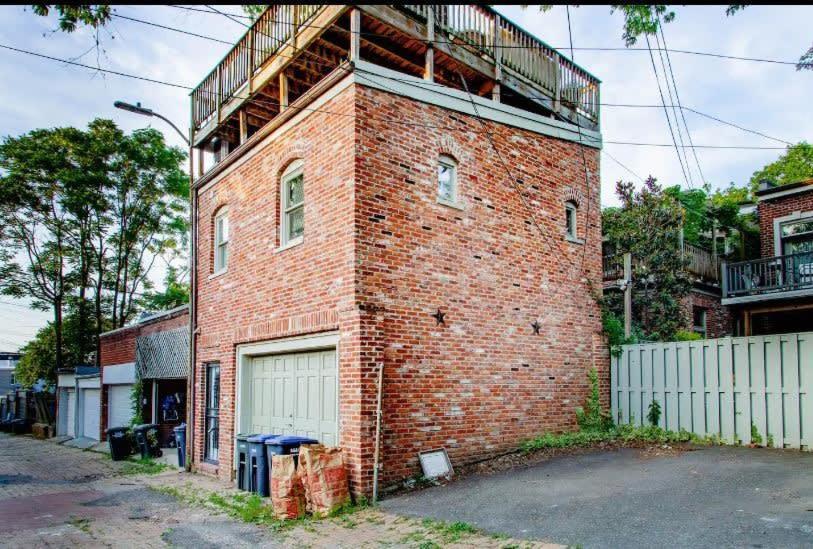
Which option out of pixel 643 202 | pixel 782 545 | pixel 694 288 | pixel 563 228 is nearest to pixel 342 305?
pixel 563 228

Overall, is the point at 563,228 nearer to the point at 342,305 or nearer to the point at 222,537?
the point at 342,305

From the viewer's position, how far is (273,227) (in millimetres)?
11398

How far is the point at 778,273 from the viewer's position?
15016 millimetres

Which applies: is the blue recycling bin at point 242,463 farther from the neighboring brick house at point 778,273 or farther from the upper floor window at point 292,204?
the neighboring brick house at point 778,273

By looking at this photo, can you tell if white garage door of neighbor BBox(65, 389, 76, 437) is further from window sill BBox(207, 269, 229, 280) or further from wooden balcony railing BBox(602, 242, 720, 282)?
wooden balcony railing BBox(602, 242, 720, 282)

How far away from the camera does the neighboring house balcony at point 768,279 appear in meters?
14.6

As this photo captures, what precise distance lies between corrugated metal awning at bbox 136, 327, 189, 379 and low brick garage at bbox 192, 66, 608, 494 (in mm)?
3835

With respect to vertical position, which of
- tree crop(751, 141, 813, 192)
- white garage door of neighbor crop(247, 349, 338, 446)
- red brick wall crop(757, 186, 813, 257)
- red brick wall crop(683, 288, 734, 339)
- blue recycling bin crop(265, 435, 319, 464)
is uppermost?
tree crop(751, 141, 813, 192)

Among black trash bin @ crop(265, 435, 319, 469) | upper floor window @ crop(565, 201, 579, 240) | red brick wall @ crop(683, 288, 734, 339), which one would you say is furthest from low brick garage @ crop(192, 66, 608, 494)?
red brick wall @ crop(683, 288, 734, 339)

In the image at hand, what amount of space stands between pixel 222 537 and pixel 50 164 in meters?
24.0

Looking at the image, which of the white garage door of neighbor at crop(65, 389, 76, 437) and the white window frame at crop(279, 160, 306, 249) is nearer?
the white window frame at crop(279, 160, 306, 249)

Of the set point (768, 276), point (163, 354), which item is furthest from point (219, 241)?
point (768, 276)

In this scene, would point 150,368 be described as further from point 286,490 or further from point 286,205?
point 286,490

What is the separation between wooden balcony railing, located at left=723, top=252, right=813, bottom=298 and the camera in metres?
14.7
